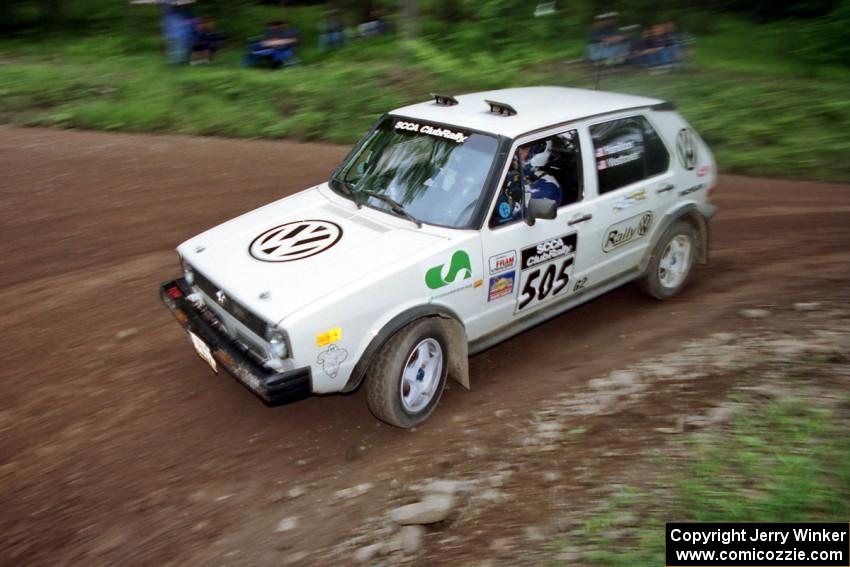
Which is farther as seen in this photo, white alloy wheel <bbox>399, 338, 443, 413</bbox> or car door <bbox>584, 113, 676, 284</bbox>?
car door <bbox>584, 113, 676, 284</bbox>

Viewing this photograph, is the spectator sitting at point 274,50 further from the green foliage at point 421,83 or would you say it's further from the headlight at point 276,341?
the headlight at point 276,341

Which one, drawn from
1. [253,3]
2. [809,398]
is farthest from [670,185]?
[253,3]

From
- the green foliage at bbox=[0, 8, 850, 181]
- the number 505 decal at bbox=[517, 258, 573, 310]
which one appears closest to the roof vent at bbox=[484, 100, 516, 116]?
the number 505 decal at bbox=[517, 258, 573, 310]

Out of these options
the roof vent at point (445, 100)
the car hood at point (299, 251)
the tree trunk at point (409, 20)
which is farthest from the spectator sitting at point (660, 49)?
the car hood at point (299, 251)

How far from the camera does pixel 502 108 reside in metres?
4.88

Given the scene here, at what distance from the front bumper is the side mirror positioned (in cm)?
174

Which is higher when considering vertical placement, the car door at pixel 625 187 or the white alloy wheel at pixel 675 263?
the car door at pixel 625 187

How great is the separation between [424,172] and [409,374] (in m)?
1.39

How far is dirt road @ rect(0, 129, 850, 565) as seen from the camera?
3.61 metres

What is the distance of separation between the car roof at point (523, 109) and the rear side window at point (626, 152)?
142mm

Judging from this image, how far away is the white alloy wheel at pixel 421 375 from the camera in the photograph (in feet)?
14.1

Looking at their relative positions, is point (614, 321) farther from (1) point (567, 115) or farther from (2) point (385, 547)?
(2) point (385, 547)

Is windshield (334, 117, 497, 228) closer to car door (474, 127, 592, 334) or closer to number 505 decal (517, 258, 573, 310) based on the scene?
car door (474, 127, 592, 334)

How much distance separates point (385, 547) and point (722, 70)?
1323 cm
